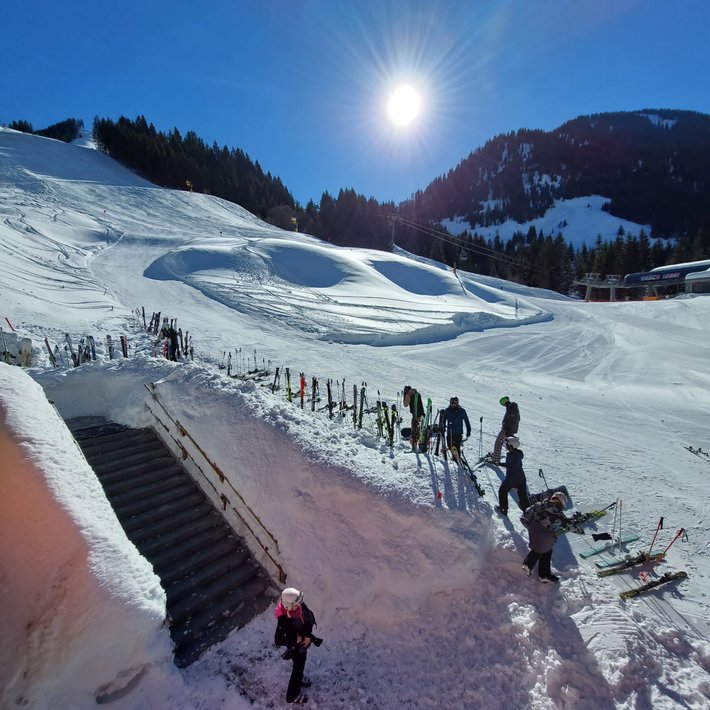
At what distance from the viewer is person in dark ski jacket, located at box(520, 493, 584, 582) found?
5.30m

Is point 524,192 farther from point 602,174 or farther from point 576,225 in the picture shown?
point 576,225

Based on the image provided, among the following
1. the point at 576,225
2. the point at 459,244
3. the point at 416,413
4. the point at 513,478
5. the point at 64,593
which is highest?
the point at 576,225

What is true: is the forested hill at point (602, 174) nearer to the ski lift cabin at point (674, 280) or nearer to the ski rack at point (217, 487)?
the ski lift cabin at point (674, 280)

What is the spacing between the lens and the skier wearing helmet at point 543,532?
530cm

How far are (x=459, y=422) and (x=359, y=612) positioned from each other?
4.87 metres

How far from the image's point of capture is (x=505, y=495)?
7047 mm

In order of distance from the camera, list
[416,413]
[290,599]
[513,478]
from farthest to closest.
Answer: [416,413], [513,478], [290,599]

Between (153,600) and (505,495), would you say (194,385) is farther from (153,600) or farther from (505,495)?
(505,495)

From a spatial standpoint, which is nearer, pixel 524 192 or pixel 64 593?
pixel 64 593

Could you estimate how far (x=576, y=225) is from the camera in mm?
145000

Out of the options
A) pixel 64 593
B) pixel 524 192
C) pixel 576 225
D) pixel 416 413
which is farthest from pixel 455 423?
pixel 524 192

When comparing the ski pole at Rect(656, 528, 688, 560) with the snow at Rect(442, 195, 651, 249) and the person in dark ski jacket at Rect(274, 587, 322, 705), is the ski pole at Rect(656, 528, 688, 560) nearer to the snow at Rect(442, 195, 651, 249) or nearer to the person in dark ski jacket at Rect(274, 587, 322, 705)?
the person in dark ski jacket at Rect(274, 587, 322, 705)

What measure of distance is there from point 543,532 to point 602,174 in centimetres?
20463

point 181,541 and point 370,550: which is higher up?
point 370,550
